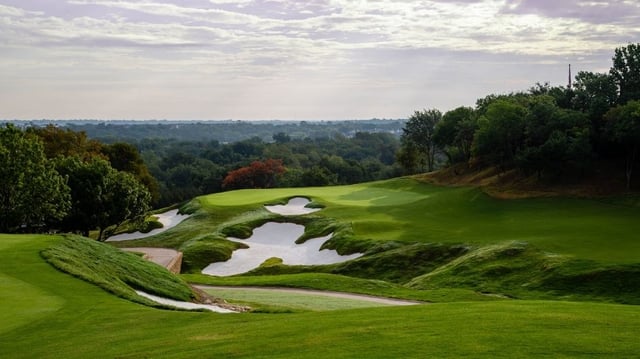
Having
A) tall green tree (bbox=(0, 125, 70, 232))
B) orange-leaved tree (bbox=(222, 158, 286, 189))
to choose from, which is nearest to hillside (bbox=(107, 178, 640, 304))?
tall green tree (bbox=(0, 125, 70, 232))

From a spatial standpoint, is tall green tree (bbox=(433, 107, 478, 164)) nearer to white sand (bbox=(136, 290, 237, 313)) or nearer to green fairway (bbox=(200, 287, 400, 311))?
green fairway (bbox=(200, 287, 400, 311))

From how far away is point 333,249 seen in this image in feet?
148

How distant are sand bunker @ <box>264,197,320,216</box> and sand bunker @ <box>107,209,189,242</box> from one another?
9822 millimetres

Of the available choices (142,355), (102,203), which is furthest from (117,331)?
(102,203)

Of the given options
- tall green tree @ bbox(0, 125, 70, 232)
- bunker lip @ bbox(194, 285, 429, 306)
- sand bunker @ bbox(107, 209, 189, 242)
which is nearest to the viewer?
bunker lip @ bbox(194, 285, 429, 306)

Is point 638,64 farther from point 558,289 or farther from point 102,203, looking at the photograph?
point 102,203

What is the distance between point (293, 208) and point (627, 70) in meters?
35.4

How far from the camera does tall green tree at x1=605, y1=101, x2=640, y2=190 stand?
1912 inches

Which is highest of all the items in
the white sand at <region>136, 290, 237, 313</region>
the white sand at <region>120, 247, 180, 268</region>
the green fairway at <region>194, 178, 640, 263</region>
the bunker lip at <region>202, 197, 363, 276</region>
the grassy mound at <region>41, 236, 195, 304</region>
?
the grassy mound at <region>41, 236, 195, 304</region>

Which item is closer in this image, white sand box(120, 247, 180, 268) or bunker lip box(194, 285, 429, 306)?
bunker lip box(194, 285, 429, 306)

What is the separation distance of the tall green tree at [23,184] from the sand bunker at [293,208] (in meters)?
22.8

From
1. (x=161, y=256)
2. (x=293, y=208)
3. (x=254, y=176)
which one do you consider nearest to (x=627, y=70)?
(x=293, y=208)

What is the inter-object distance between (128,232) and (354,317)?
47063mm

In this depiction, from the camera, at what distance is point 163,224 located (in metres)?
63.0
